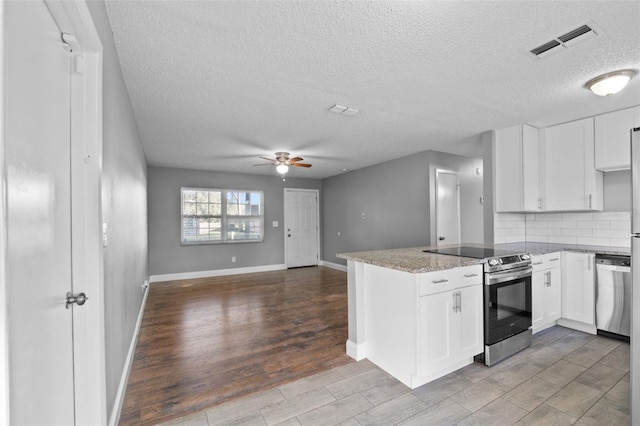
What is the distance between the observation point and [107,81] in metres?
1.70

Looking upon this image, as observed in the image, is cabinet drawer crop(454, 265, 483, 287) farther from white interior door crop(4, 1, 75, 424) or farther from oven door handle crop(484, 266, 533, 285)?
white interior door crop(4, 1, 75, 424)

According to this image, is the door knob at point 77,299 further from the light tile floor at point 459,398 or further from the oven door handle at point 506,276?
the oven door handle at point 506,276

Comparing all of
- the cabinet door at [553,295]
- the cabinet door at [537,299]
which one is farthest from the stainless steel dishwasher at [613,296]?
the cabinet door at [537,299]

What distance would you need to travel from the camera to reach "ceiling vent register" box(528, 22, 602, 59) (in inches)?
71.2

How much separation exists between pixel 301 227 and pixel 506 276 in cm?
553

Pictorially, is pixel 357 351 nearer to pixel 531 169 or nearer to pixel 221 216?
pixel 531 169

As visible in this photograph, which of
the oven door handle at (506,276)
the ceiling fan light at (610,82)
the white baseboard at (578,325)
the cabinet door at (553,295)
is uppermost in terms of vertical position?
the ceiling fan light at (610,82)

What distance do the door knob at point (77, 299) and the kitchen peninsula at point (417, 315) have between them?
1918 millimetres

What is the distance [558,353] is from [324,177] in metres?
5.90

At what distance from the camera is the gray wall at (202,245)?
6113mm

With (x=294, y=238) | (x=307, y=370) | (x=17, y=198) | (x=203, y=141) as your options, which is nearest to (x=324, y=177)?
(x=294, y=238)

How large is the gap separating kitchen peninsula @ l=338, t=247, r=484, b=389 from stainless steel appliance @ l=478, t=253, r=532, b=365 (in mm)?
90

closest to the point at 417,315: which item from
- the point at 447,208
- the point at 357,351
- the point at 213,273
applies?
the point at 357,351

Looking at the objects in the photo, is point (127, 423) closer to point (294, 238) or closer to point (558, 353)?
point (558, 353)
